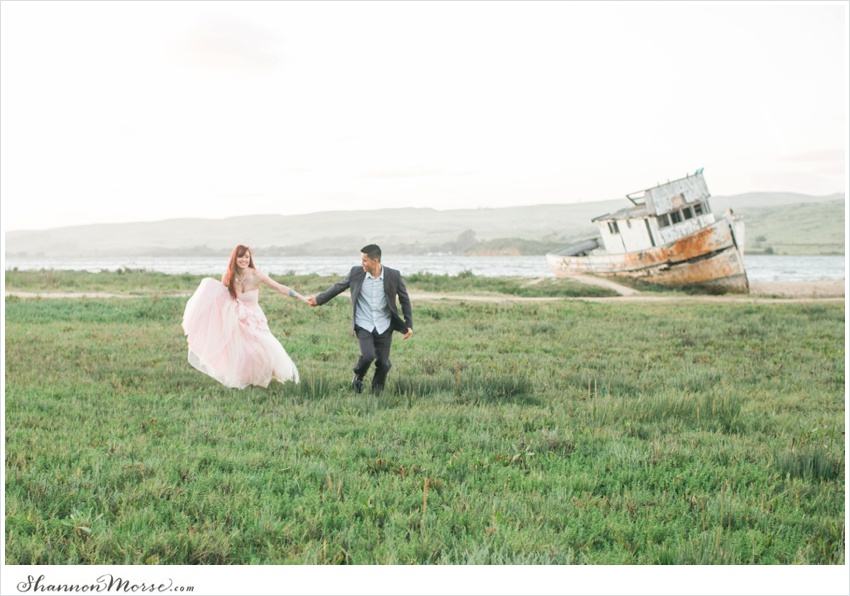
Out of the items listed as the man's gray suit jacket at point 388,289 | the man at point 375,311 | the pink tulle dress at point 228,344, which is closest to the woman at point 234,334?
the pink tulle dress at point 228,344

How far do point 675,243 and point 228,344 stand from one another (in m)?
32.9

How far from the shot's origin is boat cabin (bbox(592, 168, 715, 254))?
39.8m

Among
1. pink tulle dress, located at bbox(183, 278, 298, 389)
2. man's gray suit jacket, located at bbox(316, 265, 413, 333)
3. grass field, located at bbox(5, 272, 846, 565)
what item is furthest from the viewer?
pink tulle dress, located at bbox(183, 278, 298, 389)

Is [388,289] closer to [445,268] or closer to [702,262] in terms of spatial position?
[702,262]

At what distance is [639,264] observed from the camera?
4025cm

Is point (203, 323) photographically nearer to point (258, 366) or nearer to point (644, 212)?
point (258, 366)

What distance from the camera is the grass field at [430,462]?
430cm

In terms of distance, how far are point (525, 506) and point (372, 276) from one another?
4.44 m

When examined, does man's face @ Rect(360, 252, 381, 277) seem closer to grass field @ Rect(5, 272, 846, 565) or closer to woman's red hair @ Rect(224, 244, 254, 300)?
grass field @ Rect(5, 272, 846, 565)

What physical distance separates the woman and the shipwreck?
106 ft

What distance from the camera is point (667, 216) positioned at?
4016 centimetres

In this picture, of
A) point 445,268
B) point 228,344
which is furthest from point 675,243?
point 228,344

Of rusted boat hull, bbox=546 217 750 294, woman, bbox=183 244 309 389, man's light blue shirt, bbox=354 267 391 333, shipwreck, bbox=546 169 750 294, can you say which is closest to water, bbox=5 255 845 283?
shipwreck, bbox=546 169 750 294

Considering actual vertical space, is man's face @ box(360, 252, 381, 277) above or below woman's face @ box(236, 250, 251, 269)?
below
